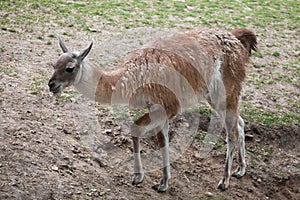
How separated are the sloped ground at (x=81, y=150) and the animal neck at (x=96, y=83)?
2.70ft

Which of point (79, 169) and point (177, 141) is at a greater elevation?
point (79, 169)

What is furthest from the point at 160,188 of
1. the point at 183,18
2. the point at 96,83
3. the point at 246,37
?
the point at 183,18

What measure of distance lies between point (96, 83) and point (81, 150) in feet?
3.28

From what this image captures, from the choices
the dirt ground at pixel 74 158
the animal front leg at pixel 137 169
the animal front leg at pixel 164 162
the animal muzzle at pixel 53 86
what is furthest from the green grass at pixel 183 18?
the animal muzzle at pixel 53 86

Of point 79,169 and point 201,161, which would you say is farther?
point 201,161

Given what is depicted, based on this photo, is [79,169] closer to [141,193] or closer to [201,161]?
[141,193]

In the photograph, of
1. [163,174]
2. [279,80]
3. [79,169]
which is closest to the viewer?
[79,169]

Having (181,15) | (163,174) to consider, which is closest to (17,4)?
(181,15)

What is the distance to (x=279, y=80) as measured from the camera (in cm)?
820

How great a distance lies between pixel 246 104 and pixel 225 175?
185cm

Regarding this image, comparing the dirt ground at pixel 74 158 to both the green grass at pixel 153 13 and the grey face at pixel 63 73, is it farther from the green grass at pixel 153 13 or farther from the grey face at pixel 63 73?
the green grass at pixel 153 13

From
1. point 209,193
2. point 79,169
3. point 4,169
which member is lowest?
point 209,193

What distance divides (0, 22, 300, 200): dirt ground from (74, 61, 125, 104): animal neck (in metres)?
0.82

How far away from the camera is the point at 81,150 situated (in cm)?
557
